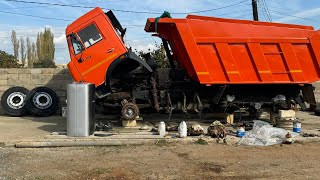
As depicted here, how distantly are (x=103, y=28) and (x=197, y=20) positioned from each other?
236cm

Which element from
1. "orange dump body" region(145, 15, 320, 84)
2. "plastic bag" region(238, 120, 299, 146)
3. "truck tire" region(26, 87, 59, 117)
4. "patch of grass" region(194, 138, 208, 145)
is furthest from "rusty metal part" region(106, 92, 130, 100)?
"truck tire" region(26, 87, 59, 117)

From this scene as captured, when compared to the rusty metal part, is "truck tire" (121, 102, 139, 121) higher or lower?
lower

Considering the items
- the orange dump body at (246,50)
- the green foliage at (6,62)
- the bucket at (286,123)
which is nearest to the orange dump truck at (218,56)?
the orange dump body at (246,50)

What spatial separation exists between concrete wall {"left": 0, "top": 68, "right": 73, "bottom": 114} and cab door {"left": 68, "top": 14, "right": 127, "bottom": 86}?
14.4ft

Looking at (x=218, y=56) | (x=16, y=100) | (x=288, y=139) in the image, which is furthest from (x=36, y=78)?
(x=288, y=139)

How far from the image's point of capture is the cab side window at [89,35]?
10.0 meters

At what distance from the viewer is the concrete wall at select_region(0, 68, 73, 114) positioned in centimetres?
1427

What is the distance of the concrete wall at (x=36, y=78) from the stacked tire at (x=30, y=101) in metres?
0.76

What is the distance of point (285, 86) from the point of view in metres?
10.4

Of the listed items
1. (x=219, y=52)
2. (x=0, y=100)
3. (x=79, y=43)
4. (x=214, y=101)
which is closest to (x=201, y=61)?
(x=219, y=52)

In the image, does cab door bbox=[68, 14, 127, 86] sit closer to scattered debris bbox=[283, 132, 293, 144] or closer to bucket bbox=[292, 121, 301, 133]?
scattered debris bbox=[283, 132, 293, 144]

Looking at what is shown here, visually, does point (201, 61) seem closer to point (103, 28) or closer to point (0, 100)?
point (103, 28)

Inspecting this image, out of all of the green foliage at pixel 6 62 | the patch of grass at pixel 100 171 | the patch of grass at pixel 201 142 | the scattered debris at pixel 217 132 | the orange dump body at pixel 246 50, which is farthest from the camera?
the green foliage at pixel 6 62

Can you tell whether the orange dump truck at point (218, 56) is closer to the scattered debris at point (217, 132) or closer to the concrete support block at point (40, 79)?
the scattered debris at point (217, 132)
